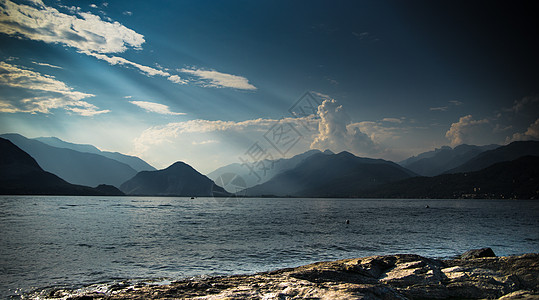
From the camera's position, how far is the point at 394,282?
53.5ft

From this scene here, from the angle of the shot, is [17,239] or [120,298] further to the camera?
[17,239]

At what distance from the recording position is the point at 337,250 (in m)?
34.8

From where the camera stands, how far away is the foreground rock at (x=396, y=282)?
40.1 feet

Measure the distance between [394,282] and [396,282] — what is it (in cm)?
11

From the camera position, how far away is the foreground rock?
12.2 meters

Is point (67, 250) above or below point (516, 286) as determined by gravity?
below

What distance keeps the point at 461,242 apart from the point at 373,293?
141ft

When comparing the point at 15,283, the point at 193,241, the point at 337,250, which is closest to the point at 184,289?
the point at 15,283

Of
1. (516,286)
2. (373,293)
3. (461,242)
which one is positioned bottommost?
(461,242)

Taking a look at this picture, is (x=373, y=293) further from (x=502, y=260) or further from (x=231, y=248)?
(x=231, y=248)

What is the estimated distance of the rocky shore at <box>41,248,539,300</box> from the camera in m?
12.2

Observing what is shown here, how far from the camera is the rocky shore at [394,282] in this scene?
1217 centimetres

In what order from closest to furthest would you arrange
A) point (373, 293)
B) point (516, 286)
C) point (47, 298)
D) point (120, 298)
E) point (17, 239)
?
point (373, 293) < point (120, 298) < point (516, 286) < point (47, 298) < point (17, 239)

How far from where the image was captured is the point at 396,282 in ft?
53.3
